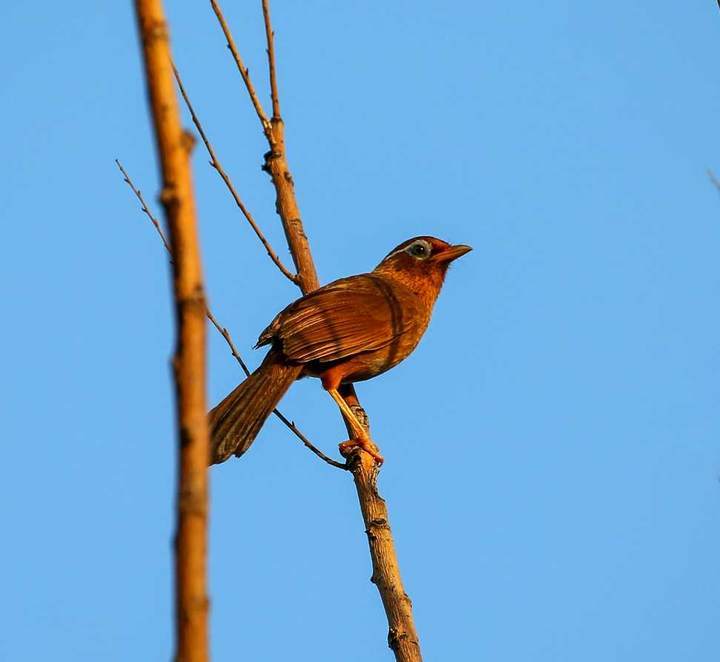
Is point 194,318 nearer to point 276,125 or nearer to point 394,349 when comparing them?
point 276,125

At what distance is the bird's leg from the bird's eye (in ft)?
6.39

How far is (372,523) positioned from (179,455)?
131 inches

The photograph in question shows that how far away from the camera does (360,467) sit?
539 centimetres

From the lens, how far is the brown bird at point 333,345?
5996mm

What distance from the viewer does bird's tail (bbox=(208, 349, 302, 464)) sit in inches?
230

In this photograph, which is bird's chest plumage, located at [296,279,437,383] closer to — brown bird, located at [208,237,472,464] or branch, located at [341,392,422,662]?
brown bird, located at [208,237,472,464]

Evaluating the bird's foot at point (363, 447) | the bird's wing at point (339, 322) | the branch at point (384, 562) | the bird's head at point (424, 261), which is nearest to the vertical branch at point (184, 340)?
the branch at point (384, 562)

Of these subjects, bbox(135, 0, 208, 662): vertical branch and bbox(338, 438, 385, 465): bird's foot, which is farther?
bbox(338, 438, 385, 465): bird's foot

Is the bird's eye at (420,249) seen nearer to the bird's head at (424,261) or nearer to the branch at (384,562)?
the bird's head at (424,261)

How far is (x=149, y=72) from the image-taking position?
1719 millimetres

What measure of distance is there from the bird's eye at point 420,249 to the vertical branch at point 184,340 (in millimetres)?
6506

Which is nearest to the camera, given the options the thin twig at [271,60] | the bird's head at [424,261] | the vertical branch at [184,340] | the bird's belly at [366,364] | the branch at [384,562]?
the vertical branch at [184,340]

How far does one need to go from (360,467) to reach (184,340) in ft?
12.5

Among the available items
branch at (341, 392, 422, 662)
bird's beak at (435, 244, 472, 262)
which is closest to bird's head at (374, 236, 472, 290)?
bird's beak at (435, 244, 472, 262)
